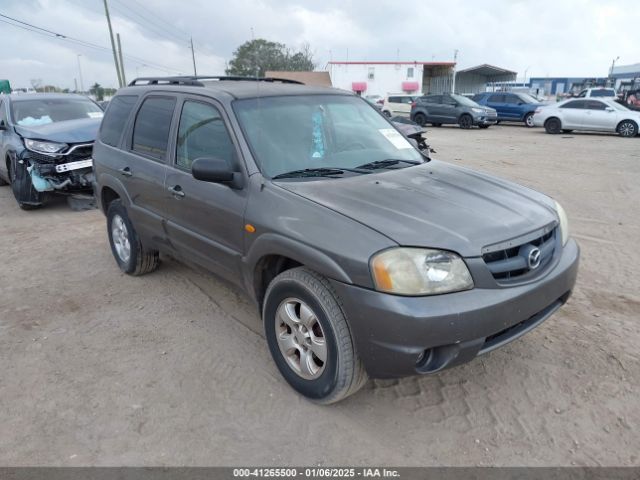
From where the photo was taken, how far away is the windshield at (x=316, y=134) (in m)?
3.14

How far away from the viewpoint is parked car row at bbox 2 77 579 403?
2.33 metres

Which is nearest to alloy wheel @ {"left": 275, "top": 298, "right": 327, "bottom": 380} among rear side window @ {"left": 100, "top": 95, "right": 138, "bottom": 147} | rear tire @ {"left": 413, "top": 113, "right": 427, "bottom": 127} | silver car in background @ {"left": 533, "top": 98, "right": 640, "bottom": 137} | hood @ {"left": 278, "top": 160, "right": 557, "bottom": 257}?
hood @ {"left": 278, "top": 160, "right": 557, "bottom": 257}

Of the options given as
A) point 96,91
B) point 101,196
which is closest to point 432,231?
point 101,196

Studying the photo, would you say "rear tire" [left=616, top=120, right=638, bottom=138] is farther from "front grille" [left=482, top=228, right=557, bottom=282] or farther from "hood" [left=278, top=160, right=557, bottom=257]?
"front grille" [left=482, top=228, right=557, bottom=282]

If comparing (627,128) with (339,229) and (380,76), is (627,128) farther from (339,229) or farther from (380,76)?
(380,76)

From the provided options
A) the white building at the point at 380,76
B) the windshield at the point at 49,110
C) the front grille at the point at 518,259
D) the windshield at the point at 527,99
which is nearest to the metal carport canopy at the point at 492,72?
the white building at the point at 380,76

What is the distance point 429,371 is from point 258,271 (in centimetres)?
123

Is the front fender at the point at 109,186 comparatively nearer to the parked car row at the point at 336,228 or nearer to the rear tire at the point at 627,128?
the parked car row at the point at 336,228

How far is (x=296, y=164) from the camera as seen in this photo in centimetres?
314

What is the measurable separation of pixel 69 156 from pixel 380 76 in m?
40.7

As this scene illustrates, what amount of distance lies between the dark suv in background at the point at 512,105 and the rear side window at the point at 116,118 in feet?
71.3

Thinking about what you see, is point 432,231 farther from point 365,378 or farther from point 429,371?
point 365,378

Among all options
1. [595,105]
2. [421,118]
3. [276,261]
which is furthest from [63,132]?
[421,118]

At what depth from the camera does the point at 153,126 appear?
3986 mm
